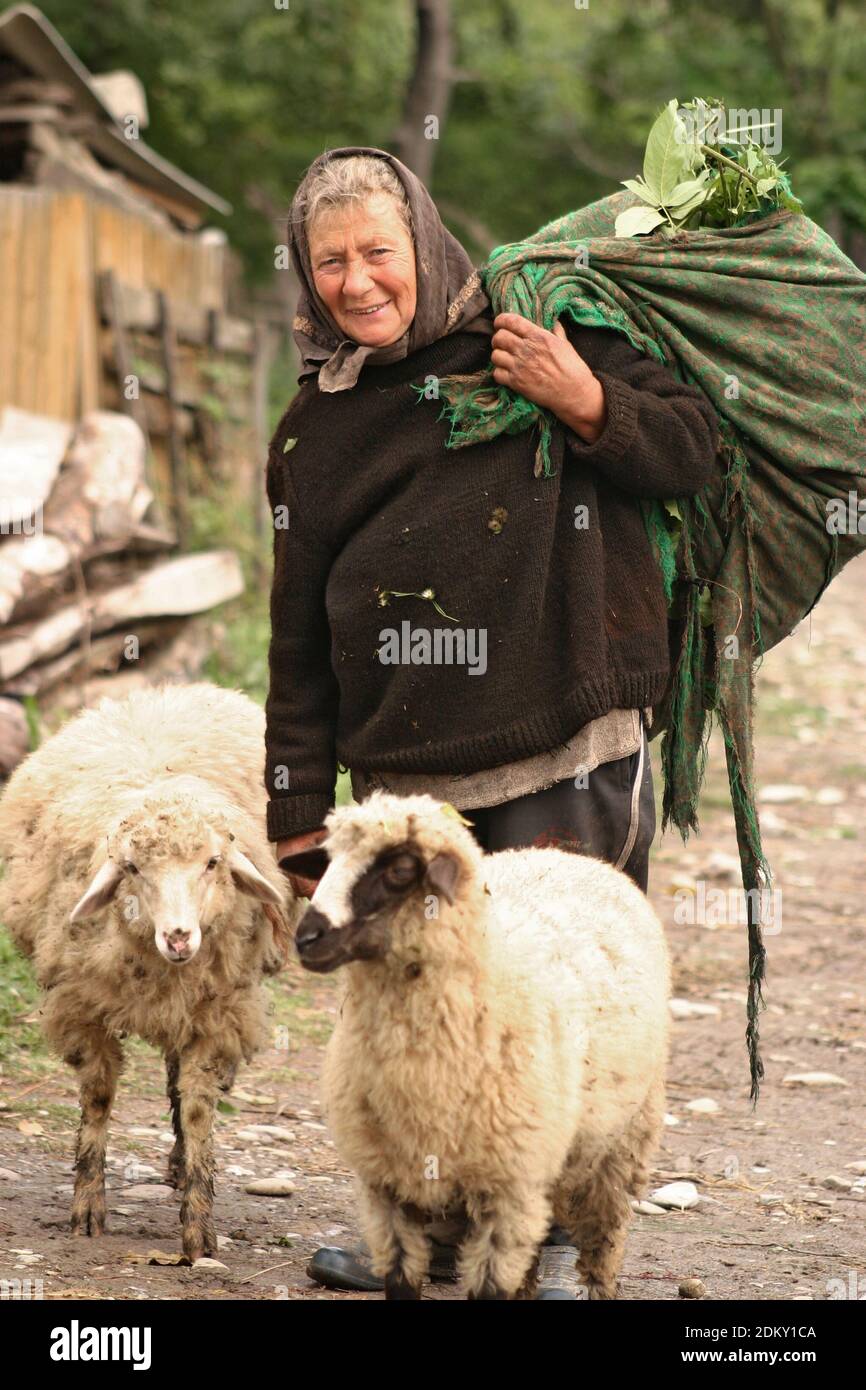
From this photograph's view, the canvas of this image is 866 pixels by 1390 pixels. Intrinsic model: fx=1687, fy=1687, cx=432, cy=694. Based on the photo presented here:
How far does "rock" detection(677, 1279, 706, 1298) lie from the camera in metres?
4.00

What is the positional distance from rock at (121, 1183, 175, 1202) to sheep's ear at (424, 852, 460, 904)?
198 cm

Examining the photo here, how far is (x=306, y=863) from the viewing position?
12.1 feet

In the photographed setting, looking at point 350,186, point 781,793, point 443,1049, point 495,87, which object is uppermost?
point 495,87

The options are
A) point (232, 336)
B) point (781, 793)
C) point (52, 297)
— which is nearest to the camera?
point (52, 297)

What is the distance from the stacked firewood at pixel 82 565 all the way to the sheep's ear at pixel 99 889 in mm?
2988

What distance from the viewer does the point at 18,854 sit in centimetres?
506

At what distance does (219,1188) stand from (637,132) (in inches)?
831

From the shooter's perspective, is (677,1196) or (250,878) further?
(677,1196)

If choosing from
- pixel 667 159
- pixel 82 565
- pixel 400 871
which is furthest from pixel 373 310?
pixel 82 565

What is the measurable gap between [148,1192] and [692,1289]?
5.38ft

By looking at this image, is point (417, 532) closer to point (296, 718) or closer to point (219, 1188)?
point (296, 718)

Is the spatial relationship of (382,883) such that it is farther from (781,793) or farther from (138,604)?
(781,793)

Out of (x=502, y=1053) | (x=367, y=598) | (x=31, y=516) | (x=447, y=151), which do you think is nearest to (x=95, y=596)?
(x=31, y=516)

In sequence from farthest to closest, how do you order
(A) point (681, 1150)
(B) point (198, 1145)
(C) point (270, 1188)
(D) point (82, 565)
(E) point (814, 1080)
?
(D) point (82, 565), (E) point (814, 1080), (A) point (681, 1150), (C) point (270, 1188), (B) point (198, 1145)
